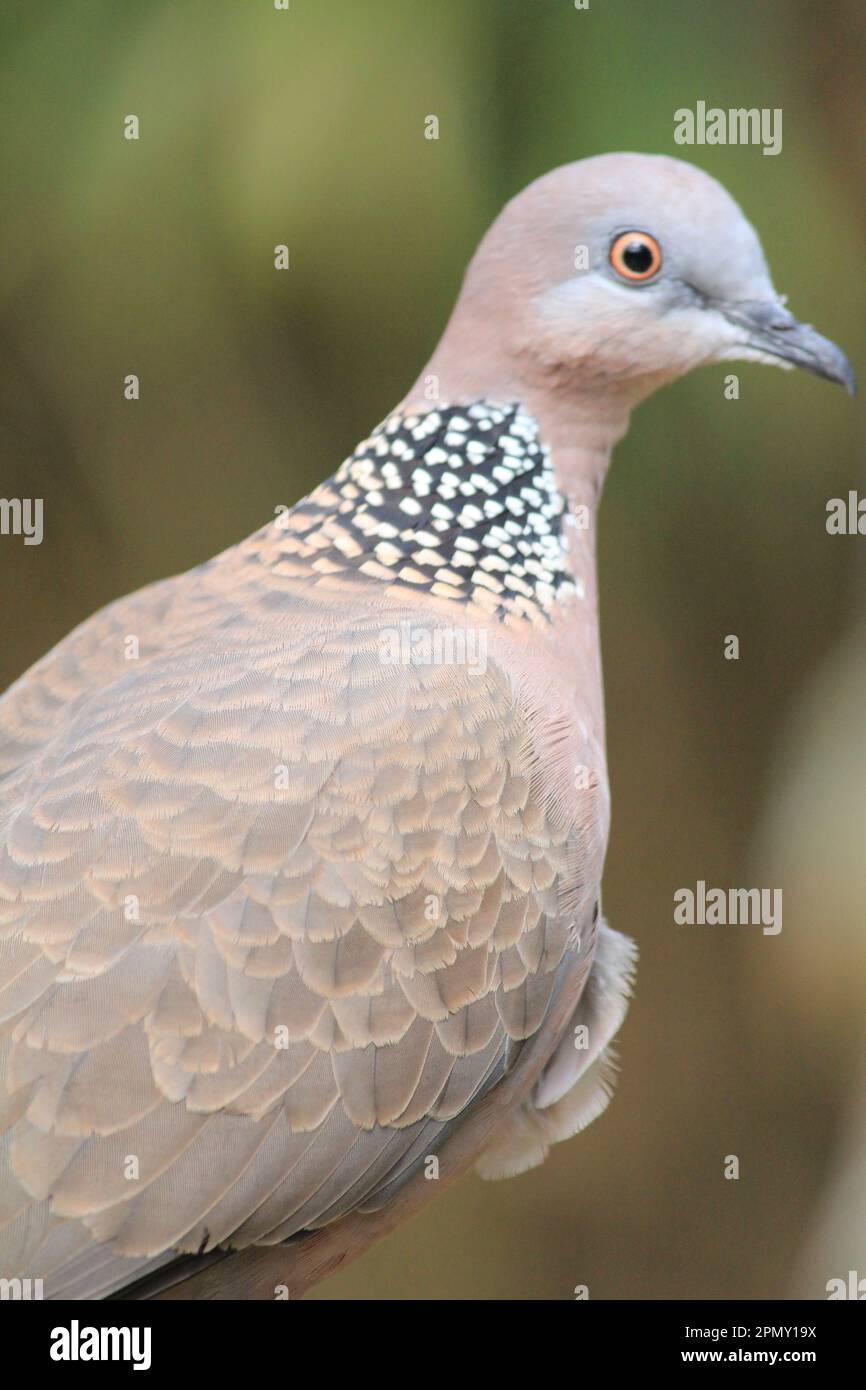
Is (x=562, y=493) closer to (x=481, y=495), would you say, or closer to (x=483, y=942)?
(x=481, y=495)

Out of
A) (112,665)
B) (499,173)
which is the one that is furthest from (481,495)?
(499,173)

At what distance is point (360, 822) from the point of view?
2240 millimetres

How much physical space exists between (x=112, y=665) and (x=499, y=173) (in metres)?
1.84

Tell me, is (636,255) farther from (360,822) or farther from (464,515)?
(360,822)

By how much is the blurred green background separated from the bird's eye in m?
1.19

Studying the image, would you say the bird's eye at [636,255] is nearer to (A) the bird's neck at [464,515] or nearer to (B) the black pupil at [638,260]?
(B) the black pupil at [638,260]

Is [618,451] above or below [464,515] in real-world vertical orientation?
above

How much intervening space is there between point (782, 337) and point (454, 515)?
64 cm

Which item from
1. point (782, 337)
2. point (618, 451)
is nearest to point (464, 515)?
point (782, 337)

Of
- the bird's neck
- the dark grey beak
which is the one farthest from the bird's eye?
the bird's neck

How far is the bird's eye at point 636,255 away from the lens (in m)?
2.62

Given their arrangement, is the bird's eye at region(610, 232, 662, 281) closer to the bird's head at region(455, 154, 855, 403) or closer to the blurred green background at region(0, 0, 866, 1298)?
the bird's head at region(455, 154, 855, 403)

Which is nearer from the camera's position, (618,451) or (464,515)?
(464,515)

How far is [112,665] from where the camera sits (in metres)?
2.60
